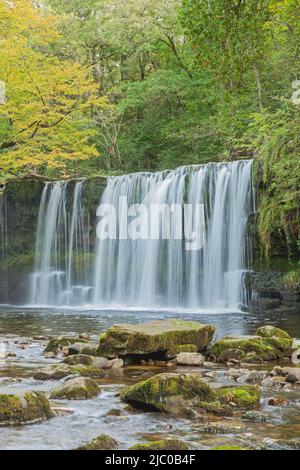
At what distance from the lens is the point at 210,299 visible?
1867 cm

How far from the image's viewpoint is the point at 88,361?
8719mm

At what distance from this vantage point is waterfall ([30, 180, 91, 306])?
22375 mm

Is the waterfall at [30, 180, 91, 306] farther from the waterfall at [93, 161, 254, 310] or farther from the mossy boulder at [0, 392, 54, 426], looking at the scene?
the mossy boulder at [0, 392, 54, 426]

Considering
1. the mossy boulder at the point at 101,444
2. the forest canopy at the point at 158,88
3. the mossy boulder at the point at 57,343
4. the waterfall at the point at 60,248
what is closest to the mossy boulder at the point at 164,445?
the mossy boulder at the point at 101,444

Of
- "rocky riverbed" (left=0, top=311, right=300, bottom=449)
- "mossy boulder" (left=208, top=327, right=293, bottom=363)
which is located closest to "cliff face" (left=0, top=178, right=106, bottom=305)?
"rocky riverbed" (left=0, top=311, right=300, bottom=449)

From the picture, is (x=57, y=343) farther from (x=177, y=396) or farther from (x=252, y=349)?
(x=177, y=396)

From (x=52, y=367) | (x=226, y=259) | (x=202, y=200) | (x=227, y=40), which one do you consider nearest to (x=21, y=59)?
(x=202, y=200)

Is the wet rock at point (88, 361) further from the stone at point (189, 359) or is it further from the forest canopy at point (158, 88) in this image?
A: the forest canopy at point (158, 88)

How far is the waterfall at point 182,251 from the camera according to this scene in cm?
1870

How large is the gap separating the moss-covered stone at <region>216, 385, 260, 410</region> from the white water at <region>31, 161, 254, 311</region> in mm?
11416

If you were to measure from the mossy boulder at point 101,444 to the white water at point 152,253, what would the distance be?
514 inches

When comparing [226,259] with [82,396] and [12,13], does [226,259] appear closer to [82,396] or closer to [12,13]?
[12,13]

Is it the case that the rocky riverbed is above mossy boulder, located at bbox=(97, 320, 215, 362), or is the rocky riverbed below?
below

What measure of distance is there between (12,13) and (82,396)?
54.3 feet
